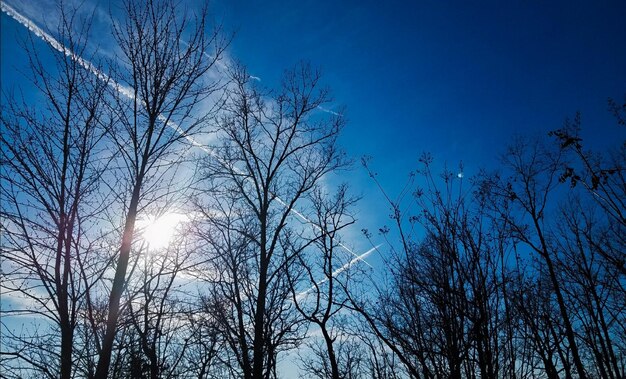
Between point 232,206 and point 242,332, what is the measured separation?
4051 mm

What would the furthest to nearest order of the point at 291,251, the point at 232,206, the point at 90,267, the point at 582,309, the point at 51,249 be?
the point at 582,309 → the point at 232,206 → the point at 291,251 → the point at 90,267 → the point at 51,249

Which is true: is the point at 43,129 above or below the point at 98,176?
above

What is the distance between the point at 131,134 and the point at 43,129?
939 millimetres

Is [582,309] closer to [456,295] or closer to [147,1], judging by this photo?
[456,295]

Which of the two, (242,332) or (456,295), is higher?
(242,332)

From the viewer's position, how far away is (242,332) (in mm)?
10469

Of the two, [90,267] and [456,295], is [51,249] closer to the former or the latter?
[90,267]

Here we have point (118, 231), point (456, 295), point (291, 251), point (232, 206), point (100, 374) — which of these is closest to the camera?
point (456, 295)

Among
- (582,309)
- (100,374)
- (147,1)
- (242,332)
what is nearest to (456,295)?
(100,374)

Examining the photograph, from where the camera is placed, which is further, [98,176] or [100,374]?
[98,176]

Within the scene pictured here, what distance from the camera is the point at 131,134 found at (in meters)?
4.57

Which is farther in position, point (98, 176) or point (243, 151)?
point (243, 151)

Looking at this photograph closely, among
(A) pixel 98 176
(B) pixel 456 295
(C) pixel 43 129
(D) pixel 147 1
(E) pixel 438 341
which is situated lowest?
(E) pixel 438 341

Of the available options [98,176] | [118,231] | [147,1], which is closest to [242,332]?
[118,231]
